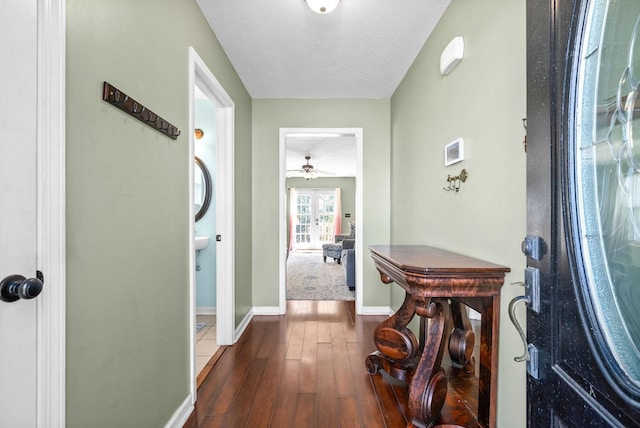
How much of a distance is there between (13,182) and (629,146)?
1.31 m

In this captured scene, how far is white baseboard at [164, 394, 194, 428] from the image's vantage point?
155 centimetres

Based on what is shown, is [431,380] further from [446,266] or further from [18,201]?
[18,201]

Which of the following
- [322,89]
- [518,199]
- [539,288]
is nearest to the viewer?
[539,288]

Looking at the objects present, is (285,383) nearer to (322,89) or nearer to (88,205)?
(88,205)

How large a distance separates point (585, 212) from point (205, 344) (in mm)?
2826

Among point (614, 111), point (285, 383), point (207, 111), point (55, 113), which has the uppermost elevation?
point (207, 111)

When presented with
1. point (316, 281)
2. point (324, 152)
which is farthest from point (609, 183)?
point (324, 152)

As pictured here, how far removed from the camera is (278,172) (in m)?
3.41

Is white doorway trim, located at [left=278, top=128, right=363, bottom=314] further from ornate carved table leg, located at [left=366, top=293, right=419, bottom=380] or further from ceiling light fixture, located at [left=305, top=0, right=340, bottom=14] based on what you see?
ceiling light fixture, located at [left=305, top=0, right=340, bottom=14]

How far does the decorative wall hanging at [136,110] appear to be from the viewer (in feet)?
3.49

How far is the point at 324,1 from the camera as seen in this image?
170 centimetres

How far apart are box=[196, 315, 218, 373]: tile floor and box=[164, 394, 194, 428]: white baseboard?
47 centimetres

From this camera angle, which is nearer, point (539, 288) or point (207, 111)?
point (539, 288)

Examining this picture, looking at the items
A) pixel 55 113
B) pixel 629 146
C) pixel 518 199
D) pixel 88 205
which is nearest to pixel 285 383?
pixel 88 205
